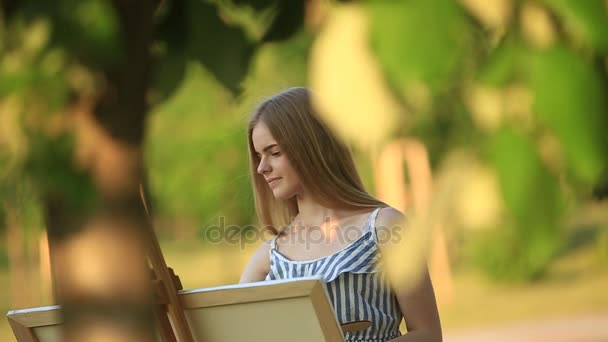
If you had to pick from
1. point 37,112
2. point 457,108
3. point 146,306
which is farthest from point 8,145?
point 457,108

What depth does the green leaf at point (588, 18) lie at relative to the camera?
0.71 m

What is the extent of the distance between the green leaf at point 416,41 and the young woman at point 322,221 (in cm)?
253

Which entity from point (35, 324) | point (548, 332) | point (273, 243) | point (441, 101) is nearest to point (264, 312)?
point (35, 324)

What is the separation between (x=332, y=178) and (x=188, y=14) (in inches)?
80.6

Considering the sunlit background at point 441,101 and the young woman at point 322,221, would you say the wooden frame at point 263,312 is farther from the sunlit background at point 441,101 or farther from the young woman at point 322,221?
the sunlit background at point 441,101

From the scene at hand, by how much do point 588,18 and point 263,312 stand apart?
1.70 metres

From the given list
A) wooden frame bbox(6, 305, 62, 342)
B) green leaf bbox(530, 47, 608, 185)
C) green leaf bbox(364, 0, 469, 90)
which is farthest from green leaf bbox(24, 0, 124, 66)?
wooden frame bbox(6, 305, 62, 342)

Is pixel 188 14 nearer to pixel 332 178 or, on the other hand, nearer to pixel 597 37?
pixel 597 37

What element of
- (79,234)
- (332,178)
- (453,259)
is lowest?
(79,234)

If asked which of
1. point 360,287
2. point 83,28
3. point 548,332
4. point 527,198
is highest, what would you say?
point 548,332

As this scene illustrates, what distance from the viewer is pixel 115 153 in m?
1.11

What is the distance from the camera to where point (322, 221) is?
141 inches

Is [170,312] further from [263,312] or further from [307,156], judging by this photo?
[307,156]

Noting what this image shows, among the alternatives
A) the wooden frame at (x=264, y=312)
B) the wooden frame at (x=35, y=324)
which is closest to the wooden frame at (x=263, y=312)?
the wooden frame at (x=264, y=312)
